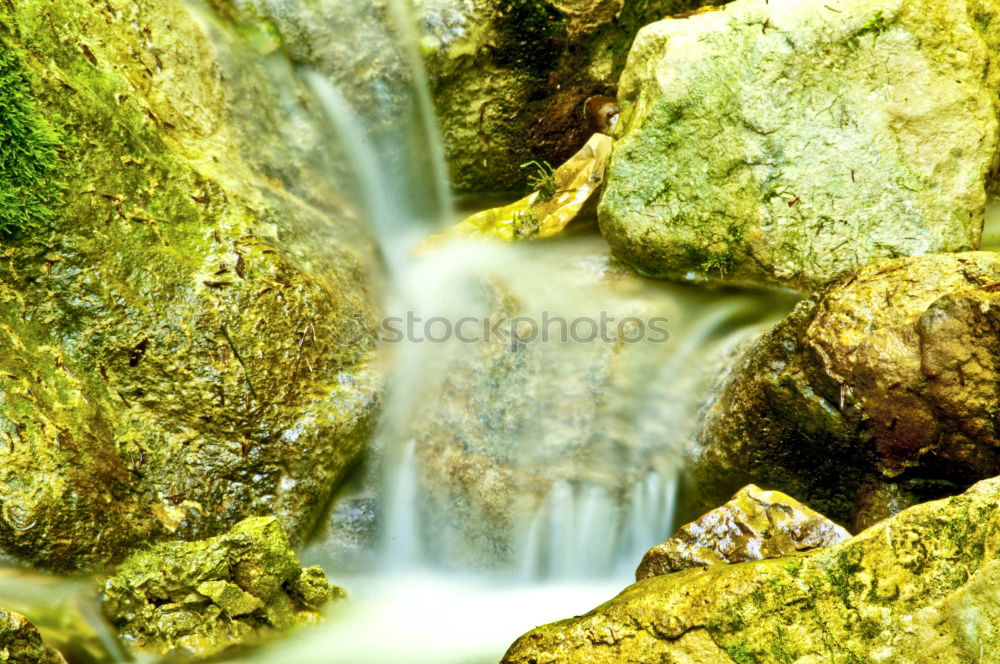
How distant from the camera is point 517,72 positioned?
228 inches

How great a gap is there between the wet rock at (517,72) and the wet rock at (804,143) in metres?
0.92

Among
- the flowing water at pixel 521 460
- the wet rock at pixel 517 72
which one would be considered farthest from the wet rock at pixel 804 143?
the wet rock at pixel 517 72

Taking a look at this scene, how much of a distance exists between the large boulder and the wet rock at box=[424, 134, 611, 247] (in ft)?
4.73

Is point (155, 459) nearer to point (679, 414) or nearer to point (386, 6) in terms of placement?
point (679, 414)

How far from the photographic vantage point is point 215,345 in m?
3.97

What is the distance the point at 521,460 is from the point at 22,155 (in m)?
2.93

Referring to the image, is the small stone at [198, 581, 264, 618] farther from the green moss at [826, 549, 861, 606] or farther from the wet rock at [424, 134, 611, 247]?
the wet rock at [424, 134, 611, 247]

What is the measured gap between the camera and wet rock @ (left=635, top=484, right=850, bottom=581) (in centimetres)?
320

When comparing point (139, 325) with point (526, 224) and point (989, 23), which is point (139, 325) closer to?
point (526, 224)

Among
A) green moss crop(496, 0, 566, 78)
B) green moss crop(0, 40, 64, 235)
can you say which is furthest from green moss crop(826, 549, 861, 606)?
green moss crop(496, 0, 566, 78)

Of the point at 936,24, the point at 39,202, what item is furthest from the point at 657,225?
the point at 39,202

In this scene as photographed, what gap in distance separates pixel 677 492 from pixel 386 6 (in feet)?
12.9

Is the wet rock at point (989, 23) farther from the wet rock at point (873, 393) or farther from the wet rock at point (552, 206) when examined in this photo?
the wet rock at point (552, 206)

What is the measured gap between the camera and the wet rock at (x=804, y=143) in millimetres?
4504
